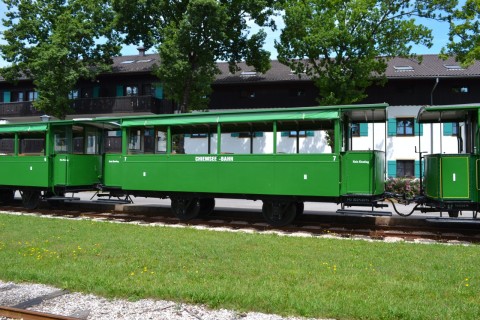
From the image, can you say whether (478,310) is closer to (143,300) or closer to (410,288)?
(410,288)

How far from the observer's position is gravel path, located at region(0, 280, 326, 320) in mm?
5105

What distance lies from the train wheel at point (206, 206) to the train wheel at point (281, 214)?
7.72ft

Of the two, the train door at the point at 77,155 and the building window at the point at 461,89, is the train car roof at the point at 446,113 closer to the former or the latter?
the train door at the point at 77,155

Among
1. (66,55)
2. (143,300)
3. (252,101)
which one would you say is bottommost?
(143,300)

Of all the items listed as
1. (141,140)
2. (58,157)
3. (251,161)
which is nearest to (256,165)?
(251,161)

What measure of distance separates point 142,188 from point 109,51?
21565 millimetres

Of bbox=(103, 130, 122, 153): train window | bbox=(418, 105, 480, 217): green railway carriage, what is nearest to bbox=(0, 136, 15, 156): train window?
bbox=(103, 130, 122, 153): train window

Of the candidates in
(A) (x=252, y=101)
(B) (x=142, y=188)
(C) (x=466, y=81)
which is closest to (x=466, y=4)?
(C) (x=466, y=81)

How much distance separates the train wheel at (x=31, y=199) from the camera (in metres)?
16.5

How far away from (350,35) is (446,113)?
42.6 feet

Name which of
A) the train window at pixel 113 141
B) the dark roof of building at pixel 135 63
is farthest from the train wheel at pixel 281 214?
the dark roof of building at pixel 135 63

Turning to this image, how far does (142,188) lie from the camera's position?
13898mm

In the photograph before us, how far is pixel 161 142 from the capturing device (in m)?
13.9

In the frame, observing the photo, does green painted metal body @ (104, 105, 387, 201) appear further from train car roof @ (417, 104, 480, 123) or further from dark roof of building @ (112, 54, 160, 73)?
dark roof of building @ (112, 54, 160, 73)
